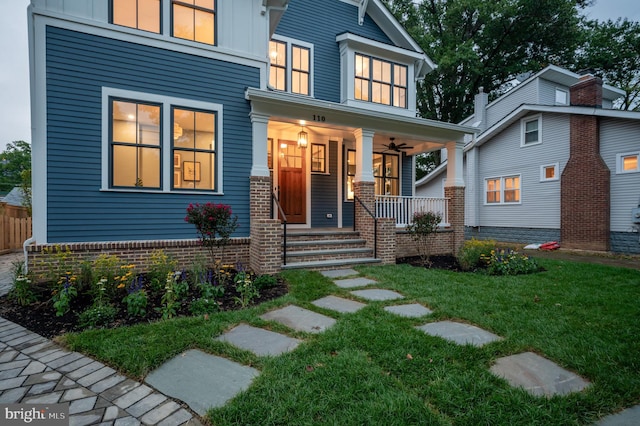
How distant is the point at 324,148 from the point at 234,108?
3535mm

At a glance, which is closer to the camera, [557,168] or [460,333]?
[460,333]

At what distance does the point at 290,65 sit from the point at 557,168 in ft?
35.0

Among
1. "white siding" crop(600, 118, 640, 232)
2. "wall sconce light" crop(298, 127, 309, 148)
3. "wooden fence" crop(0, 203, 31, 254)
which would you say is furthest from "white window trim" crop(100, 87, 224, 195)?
"white siding" crop(600, 118, 640, 232)

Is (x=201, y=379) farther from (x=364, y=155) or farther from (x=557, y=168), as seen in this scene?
(x=557, y=168)

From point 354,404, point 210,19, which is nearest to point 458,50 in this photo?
point 210,19

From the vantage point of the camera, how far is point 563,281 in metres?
5.52

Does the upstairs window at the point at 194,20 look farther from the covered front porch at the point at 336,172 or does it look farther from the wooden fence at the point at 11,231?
the wooden fence at the point at 11,231

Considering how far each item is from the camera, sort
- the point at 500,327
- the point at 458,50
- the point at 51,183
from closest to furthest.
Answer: the point at 500,327, the point at 51,183, the point at 458,50

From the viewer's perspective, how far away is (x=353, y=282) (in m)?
5.32

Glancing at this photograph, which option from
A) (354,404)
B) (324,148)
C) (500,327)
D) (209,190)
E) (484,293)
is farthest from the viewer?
(324,148)

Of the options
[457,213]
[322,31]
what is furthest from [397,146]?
[322,31]

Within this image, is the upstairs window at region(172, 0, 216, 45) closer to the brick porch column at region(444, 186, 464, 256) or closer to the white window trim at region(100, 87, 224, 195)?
the white window trim at region(100, 87, 224, 195)

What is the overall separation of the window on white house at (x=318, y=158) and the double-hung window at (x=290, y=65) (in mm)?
1584

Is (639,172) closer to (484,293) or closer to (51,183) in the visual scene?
(484,293)
